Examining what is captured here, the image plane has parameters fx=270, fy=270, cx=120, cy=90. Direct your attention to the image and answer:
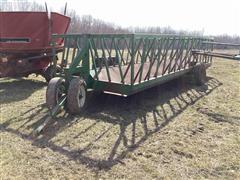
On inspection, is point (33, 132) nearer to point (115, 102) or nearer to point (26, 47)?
point (115, 102)

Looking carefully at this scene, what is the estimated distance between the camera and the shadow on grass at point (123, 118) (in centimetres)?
358

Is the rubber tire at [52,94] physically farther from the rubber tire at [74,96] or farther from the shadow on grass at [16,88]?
the shadow on grass at [16,88]

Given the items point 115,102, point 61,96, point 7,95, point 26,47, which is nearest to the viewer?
point 61,96

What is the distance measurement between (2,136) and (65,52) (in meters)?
2.55

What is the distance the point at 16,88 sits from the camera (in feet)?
23.7

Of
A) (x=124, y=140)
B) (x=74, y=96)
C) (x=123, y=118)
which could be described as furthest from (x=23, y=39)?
(x=124, y=140)

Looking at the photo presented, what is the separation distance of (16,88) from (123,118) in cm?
365

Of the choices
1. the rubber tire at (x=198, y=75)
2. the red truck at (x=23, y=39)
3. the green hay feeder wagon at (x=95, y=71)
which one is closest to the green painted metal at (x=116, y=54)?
the green hay feeder wagon at (x=95, y=71)

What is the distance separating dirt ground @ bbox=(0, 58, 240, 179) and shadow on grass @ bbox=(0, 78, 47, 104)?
7cm

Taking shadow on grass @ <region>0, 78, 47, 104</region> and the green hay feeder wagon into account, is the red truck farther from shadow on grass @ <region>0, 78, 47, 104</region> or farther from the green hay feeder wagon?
the green hay feeder wagon

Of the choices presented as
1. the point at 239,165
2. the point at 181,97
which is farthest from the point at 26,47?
the point at 239,165

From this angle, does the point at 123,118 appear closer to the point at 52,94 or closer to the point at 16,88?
the point at 52,94

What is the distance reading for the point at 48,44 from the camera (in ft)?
24.8

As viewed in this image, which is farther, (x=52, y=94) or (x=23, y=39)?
(x=23, y=39)
